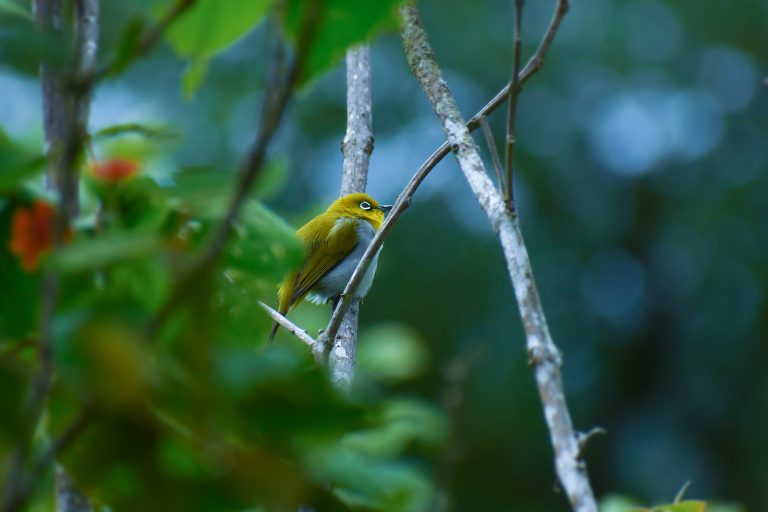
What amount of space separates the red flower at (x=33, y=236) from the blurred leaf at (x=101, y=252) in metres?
0.12

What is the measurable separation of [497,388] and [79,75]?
12.1 meters

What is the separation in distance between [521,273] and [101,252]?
0.68 meters

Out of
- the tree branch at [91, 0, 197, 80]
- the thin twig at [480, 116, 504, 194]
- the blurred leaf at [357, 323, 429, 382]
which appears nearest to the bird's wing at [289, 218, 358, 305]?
the blurred leaf at [357, 323, 429, 382]

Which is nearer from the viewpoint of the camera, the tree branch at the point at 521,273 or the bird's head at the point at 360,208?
the tree branch at the point at 521,273

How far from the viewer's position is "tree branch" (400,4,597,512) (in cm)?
74

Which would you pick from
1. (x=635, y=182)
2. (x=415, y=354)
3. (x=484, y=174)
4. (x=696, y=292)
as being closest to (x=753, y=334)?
(x=696, y=292)

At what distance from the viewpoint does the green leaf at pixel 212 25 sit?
57 cm

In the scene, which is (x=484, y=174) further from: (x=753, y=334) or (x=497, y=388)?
(x=753, y=334)

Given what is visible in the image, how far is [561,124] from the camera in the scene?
13.5m

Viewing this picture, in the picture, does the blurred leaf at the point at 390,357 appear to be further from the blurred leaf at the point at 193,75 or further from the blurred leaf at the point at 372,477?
the blurred leaf at the point at 372,477

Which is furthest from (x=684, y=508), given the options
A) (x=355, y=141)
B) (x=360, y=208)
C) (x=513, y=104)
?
(x=360, y=208)

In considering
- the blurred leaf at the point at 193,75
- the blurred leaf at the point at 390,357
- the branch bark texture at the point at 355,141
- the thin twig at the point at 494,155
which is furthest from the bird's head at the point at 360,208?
the blurred leaf at the point at 193,75

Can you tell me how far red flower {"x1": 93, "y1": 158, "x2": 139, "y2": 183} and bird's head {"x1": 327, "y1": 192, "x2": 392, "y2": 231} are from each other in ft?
13.8

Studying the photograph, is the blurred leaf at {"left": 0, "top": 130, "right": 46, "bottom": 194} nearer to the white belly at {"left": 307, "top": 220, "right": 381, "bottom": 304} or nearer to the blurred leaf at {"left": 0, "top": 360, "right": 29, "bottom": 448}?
the blurred leaf at {"left": 0, "top": 360, "right": 29, "bottom": 448}
